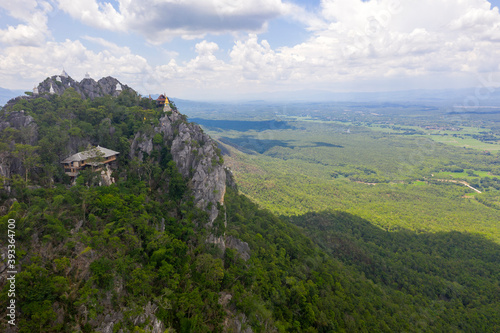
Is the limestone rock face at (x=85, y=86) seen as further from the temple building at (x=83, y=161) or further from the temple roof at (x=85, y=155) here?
the temple building at (x=83, y=161)

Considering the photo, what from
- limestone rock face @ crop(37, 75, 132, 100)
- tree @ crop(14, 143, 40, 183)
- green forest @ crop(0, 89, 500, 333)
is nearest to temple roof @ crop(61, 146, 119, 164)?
green forest @ crop(0, 89, 500, 333)

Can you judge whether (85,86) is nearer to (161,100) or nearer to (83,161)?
(161,100)

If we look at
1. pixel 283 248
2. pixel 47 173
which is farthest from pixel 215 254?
pixel 47 173

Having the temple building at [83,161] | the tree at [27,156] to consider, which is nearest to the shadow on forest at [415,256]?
the temple building at [83,161]

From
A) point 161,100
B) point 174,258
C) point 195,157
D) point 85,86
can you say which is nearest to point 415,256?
point 195,157

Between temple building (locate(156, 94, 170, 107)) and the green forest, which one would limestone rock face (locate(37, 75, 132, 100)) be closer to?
the green forest

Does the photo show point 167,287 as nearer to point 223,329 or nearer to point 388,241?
point 223,329
